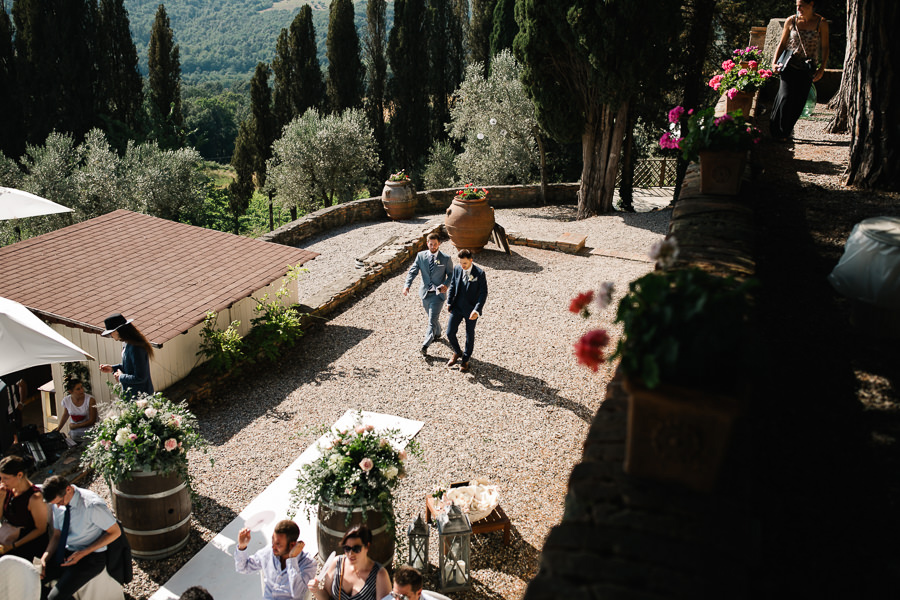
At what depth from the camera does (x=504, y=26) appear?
21922mm

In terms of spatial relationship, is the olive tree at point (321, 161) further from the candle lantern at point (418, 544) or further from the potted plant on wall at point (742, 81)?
the candle lantern at point (418, 544)

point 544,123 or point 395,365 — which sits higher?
point 544,123

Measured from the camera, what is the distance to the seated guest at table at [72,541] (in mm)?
4430

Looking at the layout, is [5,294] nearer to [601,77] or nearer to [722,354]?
[722,354]

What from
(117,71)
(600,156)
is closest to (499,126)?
(600,156)

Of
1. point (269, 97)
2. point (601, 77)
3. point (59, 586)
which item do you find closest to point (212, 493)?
point (59, 586)

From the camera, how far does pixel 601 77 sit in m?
13.1

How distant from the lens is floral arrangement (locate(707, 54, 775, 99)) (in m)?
7.28

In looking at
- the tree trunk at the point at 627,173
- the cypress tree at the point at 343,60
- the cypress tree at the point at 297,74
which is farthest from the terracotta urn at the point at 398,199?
the cypress tree at the point at 297,74

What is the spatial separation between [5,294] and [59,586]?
4.70 m

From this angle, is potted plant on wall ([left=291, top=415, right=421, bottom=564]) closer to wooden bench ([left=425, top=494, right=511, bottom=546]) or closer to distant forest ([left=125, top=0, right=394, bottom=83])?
wooden bench ([left=425, top=494, right=511, bottom=546])

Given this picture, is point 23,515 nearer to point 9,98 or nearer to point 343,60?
point 343,60

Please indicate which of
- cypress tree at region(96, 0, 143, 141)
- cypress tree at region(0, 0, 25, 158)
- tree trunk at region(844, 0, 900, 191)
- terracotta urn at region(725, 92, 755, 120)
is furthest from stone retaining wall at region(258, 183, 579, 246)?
cypress tree at region(0, 0, 25, 158)

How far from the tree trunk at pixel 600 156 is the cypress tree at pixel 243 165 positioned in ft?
56.5
